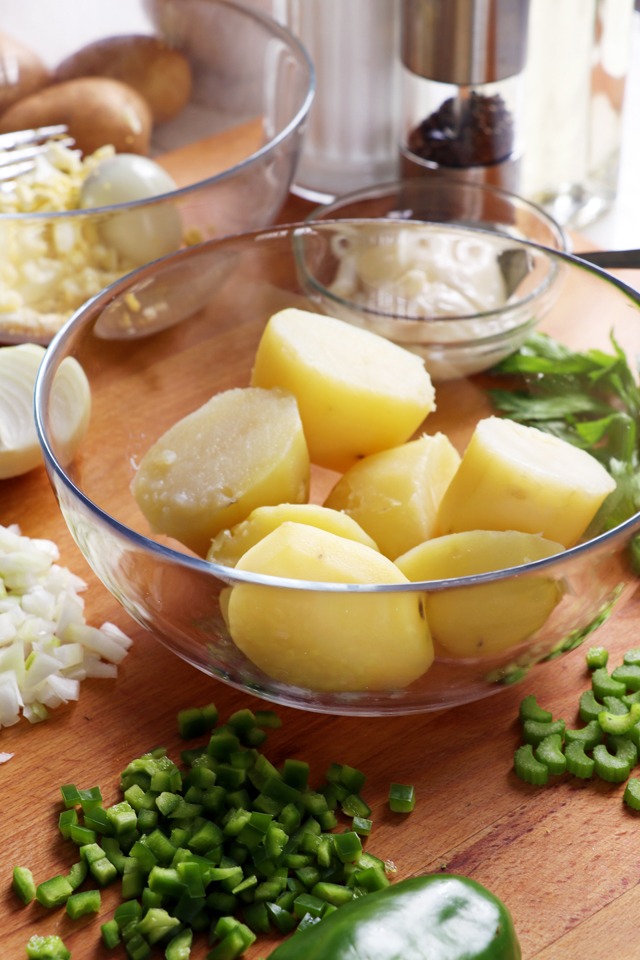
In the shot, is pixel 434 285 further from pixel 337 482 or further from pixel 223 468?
pixel 223 468

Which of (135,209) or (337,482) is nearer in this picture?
(337,482)

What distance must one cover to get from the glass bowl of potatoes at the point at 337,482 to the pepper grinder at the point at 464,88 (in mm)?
380

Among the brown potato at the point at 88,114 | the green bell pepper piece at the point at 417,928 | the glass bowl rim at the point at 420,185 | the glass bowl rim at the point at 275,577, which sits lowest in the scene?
the green bell pepper piece at the point at 417,928

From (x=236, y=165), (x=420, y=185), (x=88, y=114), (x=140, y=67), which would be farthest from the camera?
(x=140, y=67)

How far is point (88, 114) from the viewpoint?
1649mm

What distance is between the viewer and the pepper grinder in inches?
54.7

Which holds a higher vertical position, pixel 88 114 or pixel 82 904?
pixel 88 114

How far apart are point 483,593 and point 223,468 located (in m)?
0.31

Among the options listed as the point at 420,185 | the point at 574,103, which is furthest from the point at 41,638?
the point at 574,103

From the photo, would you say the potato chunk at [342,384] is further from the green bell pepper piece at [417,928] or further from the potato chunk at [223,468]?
the green bell pepper piece at [417,928]

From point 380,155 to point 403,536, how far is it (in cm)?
96

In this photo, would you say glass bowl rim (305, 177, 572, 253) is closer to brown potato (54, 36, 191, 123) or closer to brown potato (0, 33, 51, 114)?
brown potato (54, 36, 191, 123)

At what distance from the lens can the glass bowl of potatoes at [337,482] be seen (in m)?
0.73

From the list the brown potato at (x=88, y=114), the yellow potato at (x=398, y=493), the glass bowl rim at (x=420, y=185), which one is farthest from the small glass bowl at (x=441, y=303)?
the brown potato at (x=88, y=114)
